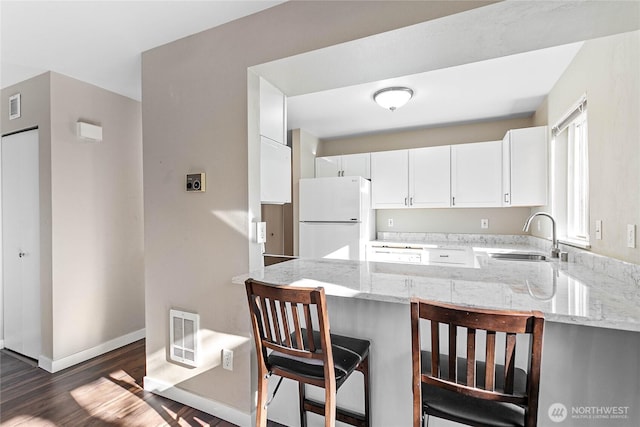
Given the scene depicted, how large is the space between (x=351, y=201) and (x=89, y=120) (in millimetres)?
2677

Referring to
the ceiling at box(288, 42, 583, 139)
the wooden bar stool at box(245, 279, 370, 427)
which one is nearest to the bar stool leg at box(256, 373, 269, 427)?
the wooden bar stool at box(245, 279, 370, 427)

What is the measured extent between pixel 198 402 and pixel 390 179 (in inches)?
122

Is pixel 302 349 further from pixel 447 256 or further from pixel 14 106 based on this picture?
pixel 14 106

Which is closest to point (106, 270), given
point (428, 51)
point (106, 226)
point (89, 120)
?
point (106, 226)

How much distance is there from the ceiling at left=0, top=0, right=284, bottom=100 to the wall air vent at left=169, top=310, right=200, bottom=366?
5.97 feet

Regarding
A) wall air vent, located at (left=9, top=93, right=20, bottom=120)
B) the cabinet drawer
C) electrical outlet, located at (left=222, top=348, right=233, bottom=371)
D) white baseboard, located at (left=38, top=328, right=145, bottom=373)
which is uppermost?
wall air vent, located at (left=9, top=93, right=20, bottom=120)

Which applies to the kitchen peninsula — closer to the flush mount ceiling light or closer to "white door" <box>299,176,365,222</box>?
the flush mount ceiling light

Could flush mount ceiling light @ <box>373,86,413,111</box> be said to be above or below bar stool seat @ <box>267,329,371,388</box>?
above

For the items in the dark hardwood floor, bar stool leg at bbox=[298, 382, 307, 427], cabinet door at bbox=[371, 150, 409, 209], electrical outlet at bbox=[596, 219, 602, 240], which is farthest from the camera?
cabinet door at bbox=[371, 150, 409, 209]

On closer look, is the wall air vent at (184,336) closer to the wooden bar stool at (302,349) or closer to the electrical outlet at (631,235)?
the wooden bar stool at (302,349)

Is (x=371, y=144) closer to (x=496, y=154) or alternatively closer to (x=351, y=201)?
(x=351, y=201)

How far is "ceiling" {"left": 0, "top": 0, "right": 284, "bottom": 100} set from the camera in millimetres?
1697

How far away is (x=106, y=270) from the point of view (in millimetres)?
2908

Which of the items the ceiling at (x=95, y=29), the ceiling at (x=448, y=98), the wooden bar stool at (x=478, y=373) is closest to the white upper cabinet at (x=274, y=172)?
the ceiling at (x=95, y=29)
